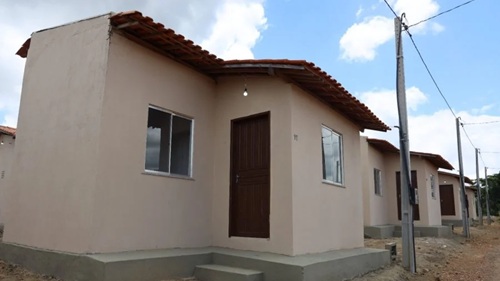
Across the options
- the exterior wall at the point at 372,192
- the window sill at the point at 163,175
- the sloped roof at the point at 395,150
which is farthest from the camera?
the sloped roof at the point at 395,150

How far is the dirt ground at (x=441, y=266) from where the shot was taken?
266 inches

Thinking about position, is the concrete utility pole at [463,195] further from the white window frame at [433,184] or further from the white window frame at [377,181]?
the white window frame at [377,181]

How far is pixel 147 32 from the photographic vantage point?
6734 mm

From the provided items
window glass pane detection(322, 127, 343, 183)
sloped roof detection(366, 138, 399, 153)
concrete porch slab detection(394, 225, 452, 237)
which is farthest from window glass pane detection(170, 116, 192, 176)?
concrete porch slab detection(394, 225, 452, 237)

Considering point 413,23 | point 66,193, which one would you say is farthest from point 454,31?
point 66,193

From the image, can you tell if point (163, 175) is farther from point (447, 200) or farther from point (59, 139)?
point (447, 200)

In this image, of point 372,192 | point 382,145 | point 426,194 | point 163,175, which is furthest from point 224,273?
point 426,194

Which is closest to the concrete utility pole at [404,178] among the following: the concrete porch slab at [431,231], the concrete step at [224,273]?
the concrete step at [224,273]

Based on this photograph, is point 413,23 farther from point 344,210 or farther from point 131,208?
point 131,208

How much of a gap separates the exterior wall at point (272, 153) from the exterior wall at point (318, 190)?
0.15 meters

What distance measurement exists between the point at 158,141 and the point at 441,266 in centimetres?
778

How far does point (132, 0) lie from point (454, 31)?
8.03m

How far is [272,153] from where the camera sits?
24.7ft

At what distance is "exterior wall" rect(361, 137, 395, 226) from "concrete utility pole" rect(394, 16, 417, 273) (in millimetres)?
6417
